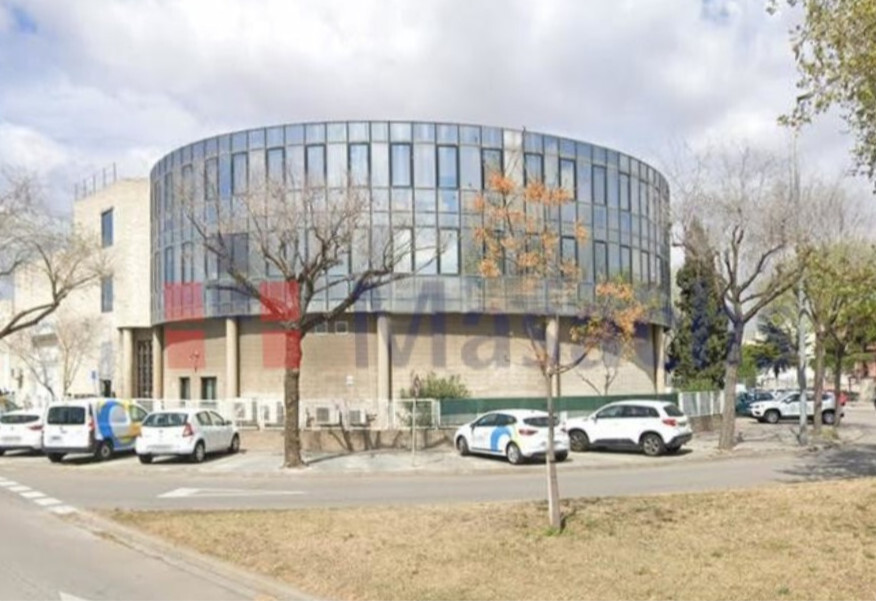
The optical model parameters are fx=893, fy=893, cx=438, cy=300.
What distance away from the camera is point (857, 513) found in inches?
441

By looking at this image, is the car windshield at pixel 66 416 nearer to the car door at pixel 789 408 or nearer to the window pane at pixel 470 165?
the window pane at pixel 470 165

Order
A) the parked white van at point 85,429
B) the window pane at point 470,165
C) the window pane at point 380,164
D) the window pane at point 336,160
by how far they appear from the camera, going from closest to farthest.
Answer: the parked white van at point 85,429
the window pane at point 336,160
the window pane at point 380,164
the window pane at point 470,165

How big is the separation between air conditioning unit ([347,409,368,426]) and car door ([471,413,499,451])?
4.37 meters

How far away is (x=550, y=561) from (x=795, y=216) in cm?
1997

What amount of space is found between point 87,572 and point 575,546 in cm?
538

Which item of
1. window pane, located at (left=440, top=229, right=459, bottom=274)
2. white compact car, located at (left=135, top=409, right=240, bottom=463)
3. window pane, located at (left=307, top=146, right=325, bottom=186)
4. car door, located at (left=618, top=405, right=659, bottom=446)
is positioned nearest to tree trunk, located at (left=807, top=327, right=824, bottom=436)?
car door, located at (left=618, top=405, right=659, bottom=446)

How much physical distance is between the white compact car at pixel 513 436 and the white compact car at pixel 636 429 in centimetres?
184

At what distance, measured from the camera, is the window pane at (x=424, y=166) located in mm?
38031

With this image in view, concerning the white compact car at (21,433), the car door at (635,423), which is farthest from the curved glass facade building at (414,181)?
the white compact car at (21,433)

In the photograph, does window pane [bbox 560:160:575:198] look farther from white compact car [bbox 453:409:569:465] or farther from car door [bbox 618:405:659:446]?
white compact car [bbox 453:409:569:465]

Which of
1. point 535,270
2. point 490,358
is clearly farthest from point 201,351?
point 535,270

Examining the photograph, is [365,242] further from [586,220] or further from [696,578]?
[696,578]

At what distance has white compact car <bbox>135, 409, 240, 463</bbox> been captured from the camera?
2498cm

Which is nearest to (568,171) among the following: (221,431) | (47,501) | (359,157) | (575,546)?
(359,157)
